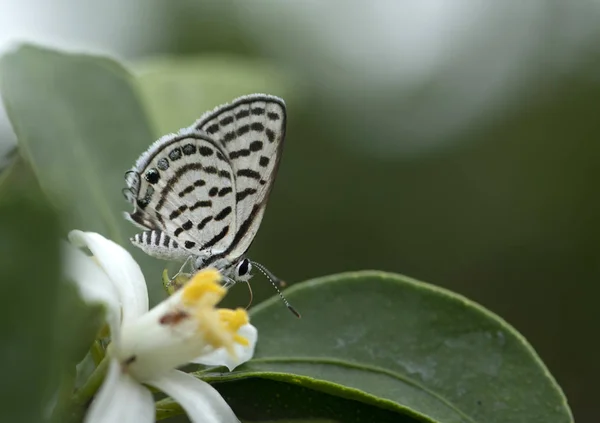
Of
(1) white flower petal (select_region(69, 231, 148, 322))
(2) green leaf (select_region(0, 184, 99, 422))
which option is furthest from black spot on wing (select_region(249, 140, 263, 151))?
(2) green leaf (select_region(0, 184, 99, 422))

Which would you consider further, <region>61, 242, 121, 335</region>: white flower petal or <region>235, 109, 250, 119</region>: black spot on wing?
<region>235, 109, 250, 119</region>: black spot on wing

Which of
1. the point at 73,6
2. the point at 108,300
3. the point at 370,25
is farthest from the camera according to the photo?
the point at 370,25

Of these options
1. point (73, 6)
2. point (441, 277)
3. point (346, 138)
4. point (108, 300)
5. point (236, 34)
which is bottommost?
point (441, 277)

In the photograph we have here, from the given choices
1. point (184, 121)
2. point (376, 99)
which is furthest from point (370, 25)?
point (184, 121)

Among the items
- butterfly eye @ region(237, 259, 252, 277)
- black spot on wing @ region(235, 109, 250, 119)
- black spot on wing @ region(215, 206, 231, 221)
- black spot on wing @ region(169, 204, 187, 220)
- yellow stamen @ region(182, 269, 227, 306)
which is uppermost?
black spot on wing @ region(235, 109, 250, 119)

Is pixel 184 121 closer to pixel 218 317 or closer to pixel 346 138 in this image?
pixel 218 317

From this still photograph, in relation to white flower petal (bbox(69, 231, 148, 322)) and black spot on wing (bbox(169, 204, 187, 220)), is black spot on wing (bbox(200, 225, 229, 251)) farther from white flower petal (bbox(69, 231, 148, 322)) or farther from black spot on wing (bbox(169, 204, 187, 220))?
white flower petal (bbox(69, 231, 148, 322))
